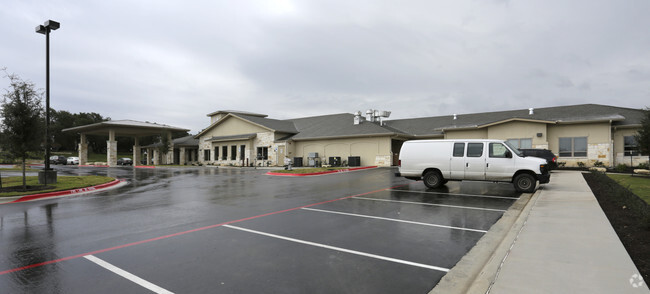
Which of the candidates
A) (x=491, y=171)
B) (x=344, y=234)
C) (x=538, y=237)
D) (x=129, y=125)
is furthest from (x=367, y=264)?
(x=129, y=125)

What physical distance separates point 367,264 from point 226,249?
2.34m

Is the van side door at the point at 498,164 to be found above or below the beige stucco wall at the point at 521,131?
below

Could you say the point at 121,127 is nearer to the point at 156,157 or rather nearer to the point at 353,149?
the point at 156,157

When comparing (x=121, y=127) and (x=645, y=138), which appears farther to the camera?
(x=121, y=127)

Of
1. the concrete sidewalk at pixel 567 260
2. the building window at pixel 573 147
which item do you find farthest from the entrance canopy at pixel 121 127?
the concrete sidewalk at pixel 567 260

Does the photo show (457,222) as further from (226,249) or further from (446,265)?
(226,249)

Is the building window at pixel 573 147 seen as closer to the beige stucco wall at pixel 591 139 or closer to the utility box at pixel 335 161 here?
the beige stucco wall at pixel 591 139

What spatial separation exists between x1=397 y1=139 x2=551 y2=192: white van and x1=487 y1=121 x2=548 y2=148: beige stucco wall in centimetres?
1553

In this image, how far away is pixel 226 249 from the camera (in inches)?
202

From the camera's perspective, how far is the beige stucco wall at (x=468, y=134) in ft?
88.9

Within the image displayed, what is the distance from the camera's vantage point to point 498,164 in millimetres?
11508

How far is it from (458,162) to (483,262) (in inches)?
324

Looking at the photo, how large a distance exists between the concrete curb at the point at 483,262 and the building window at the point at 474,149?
5124 millimetres

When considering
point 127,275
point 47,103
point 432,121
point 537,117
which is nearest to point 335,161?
point 432,121
